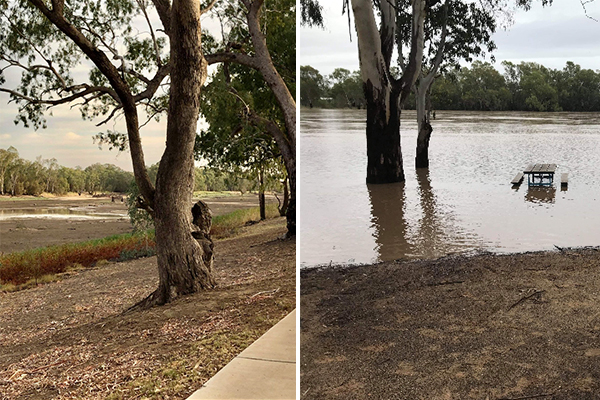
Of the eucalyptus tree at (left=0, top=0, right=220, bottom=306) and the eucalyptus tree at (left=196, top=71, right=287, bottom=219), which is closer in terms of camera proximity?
the eucalyptus tree at (left=0, top=0, right=220, bottom=306)

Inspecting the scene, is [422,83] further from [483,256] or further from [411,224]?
[483,256]

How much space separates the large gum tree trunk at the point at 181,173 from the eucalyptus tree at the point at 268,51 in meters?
1.88

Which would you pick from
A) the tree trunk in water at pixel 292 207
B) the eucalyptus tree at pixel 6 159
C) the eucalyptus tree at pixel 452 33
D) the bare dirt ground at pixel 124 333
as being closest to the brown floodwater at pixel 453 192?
the eucalyptus tree at pixel 452 33

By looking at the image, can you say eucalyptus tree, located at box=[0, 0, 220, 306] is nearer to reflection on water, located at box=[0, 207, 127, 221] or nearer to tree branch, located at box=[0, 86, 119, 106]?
tree branch, located at box=[0, 86, 119, 106]

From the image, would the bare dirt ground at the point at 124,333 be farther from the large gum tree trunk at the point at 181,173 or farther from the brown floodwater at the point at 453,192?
the brown floodwater at the point at 453,192

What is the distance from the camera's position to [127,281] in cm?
600

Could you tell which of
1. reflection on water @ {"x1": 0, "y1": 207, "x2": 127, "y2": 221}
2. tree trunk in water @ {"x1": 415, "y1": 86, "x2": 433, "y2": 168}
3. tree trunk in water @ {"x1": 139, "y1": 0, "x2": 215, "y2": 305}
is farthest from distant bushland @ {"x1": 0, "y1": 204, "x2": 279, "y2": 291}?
tree trunk in water @ {"x1": 415, "y1": 86, "x2": 433, "y2": 168}

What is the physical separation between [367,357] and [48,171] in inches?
124

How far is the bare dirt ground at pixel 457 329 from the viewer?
7.70 ft

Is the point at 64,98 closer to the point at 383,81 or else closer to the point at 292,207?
the point at 292,207

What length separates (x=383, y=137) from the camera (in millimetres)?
2842

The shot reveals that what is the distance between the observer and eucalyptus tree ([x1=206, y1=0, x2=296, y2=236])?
6102 millimetres

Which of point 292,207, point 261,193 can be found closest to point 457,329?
point 292,207

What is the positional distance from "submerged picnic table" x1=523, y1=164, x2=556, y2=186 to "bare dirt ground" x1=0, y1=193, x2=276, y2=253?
3404 millimetres
